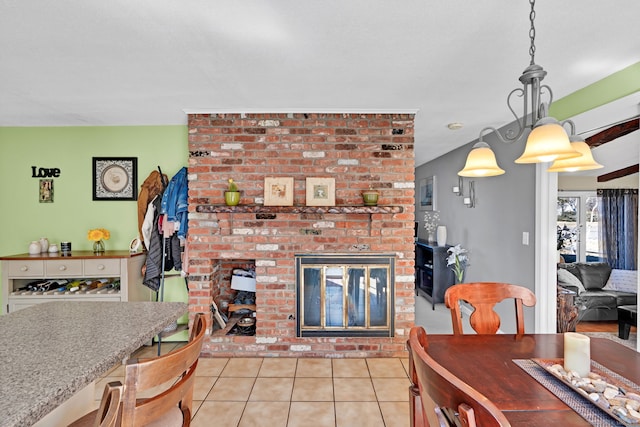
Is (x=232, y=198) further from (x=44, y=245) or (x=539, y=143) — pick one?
(x=539, y=143)

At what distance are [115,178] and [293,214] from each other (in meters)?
1.94

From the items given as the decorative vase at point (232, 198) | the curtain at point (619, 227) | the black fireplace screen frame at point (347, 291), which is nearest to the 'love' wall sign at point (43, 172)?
the decorative vase at point (232, 198)

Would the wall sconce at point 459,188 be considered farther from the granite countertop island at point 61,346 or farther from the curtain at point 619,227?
the granite countertop island at point 61,346

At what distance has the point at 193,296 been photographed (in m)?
3.03

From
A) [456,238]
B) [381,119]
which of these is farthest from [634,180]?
[381,119]

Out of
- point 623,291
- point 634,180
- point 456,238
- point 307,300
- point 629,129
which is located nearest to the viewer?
point 629,129

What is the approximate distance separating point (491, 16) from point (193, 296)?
9.85 feet

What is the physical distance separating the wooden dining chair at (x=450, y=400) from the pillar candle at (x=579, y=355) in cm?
67

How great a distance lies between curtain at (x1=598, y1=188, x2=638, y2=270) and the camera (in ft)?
16.9

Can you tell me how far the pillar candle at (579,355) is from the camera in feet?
3.90

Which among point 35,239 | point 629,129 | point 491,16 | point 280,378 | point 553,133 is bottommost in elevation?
point 280,378

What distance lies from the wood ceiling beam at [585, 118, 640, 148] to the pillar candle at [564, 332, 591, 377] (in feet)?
7.62

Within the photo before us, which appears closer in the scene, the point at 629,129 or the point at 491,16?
the point at 491,16

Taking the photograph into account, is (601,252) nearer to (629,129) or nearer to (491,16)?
(629,129)
